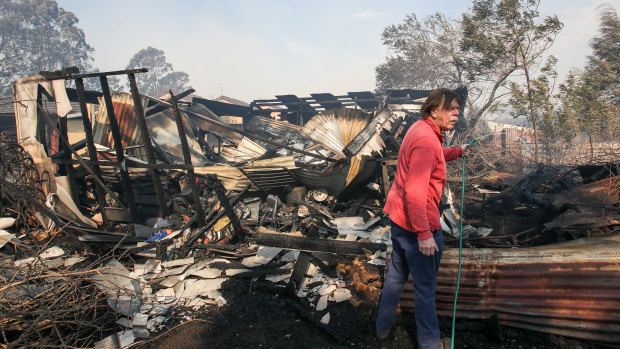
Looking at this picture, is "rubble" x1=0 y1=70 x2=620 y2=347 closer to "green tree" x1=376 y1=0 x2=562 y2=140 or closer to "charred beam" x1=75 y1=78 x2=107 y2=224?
"charred beam" x1=75 y1=78 x2=107 y2=224

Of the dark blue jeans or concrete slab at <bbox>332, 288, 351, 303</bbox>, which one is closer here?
the dark blue jeans

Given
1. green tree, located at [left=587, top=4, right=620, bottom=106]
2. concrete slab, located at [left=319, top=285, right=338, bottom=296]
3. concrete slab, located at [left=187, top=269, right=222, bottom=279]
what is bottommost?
concrete slab, located at [left=319, top=285, right=338, bottom=296]

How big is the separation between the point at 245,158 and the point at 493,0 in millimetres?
14780

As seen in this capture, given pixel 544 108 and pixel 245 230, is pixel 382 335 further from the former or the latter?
pixel 544 108

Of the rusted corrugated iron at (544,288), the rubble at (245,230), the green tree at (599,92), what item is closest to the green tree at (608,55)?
the green tree at (599,92)

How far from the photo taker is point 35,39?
47969mm

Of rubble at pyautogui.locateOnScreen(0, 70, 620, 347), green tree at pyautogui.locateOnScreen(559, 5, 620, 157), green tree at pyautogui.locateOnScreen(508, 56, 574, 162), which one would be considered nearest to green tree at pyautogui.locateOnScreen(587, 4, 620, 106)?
green tree at pyautogui.locateOnScreen(559, 5, 620, 157)

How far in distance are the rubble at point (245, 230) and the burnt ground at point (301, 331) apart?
0.26ft

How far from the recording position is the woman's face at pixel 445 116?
2.44m

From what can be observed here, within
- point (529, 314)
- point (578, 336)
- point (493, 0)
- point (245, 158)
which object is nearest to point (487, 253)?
point (529, 314)

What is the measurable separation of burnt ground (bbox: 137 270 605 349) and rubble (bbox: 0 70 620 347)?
80mm

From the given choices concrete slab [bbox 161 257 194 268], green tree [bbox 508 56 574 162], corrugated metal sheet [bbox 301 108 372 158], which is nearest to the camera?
concrete slab [bbox 161 257 194 268]

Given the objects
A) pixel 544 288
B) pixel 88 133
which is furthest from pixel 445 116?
pixel 88 133

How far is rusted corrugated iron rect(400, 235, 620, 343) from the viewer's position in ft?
7.91
